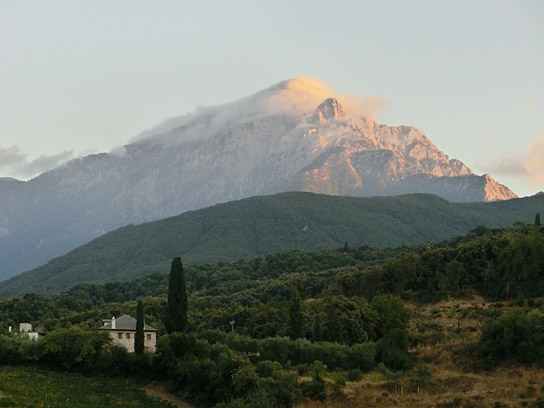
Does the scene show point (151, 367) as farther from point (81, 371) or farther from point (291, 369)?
point (291, 369)

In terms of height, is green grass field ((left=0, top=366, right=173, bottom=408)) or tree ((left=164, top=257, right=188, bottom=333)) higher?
tree ((left=164, top=257, right=188, bottom=333))

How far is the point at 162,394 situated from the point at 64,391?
7373 mm

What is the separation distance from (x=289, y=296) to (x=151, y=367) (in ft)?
172

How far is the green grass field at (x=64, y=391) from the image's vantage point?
52350mm

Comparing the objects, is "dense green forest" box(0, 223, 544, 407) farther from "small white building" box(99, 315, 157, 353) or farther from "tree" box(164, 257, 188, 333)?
"tree" box(164, 257, 188, 333)

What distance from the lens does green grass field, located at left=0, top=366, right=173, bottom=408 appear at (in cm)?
5235

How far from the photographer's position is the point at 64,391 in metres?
57.6

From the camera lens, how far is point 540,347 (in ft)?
187

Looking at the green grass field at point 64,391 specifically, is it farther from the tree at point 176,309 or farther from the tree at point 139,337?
the tree at point 176,309

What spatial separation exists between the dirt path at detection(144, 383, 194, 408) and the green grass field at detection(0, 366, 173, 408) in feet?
2.36

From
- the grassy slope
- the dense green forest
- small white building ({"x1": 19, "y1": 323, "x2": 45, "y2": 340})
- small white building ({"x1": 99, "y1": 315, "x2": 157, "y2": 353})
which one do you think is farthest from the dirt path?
small white building ({"x1": 19, "y1": 323, "x2": 45, "y2": 340})

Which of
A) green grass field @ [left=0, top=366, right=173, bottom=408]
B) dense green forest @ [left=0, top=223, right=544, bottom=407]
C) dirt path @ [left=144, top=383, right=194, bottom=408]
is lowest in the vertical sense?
dirt path @ [left=144, top=383, right=194, bottom=408]

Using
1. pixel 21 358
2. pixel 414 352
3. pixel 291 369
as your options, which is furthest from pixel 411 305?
pixel 21 358

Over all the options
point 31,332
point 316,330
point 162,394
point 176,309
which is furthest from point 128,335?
point 31,332
